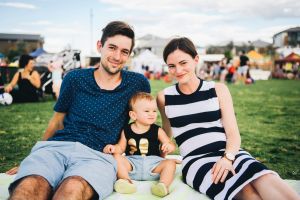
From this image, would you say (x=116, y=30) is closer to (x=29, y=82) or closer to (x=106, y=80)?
(x=106, y=80)

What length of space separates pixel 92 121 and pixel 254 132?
4.85 metres

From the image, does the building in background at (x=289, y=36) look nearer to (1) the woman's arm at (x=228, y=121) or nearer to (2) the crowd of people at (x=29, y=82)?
(2) the crowd of people at (x=29, y=82)

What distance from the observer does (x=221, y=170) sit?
104 inches

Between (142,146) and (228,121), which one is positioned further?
(142,146)

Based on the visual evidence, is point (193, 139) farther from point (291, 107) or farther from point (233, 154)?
point (291, 107)

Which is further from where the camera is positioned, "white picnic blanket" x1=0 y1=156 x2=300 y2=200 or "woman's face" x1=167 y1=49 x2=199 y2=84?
"woman's face" x1=167 y1=49 x2=199 y2=84

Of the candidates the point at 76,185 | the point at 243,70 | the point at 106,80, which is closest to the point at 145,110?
the point at 106,80

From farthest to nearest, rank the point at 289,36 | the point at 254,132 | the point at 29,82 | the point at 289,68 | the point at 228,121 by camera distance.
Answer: the point at 289,36
the point at 289,68
the point at 29,82
the point at 254,132
the point at 228,121

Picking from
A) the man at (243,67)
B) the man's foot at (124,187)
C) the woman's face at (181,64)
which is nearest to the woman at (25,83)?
the woman's face at (181,64)

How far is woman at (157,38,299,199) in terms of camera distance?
269 centimetres

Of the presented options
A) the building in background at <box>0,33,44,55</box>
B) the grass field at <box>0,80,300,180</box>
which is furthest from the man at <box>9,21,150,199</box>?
the building in background at <box>0,33,44,55</box>

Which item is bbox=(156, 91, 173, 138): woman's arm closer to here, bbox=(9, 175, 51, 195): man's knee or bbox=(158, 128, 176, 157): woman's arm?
bbox=(158, 128, 176, 157): woman's arm

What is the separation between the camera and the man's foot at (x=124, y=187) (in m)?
2.88

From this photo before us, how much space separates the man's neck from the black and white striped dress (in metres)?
0.51
